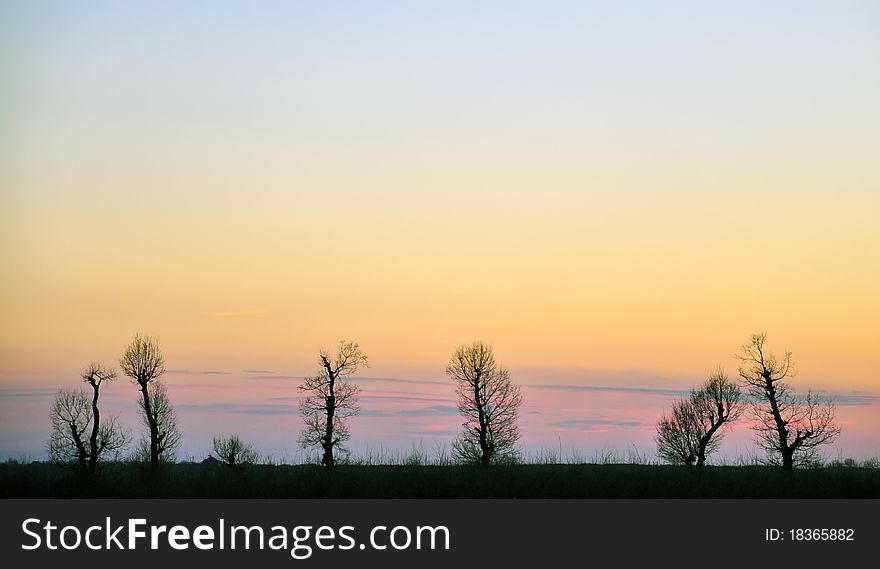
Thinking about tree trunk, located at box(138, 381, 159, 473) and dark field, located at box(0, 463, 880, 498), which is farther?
tree trunk, located at box(138, 381, 159, 473)

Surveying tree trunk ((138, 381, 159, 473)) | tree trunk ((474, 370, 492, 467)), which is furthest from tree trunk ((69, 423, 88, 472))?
tree trunk ((474, 370, 492, 467))

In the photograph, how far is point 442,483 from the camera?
48.8 meters

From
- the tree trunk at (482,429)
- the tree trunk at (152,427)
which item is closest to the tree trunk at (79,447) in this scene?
the tree trunk at (152,427)

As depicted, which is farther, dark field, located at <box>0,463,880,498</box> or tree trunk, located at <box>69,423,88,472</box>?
tree trunk, located at <box>69,423,88,472</box>

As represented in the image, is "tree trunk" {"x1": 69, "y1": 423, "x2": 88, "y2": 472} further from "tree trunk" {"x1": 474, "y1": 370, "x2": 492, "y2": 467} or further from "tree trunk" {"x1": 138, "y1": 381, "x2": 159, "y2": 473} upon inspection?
"tree trunk" {"x1": 474, "y1": 370, "x2": 492, "y2": 467}

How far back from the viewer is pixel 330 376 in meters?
61.3

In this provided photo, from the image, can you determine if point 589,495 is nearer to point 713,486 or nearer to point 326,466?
point 713,486

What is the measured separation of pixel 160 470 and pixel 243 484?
12.1m

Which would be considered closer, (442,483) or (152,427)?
(442,483)

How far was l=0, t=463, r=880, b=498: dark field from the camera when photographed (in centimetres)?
4738

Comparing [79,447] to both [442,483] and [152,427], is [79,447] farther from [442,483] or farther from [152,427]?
[442,483]

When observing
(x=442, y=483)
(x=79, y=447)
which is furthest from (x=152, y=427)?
(x=442, y=483)

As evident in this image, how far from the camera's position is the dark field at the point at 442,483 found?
4738 centimetres
